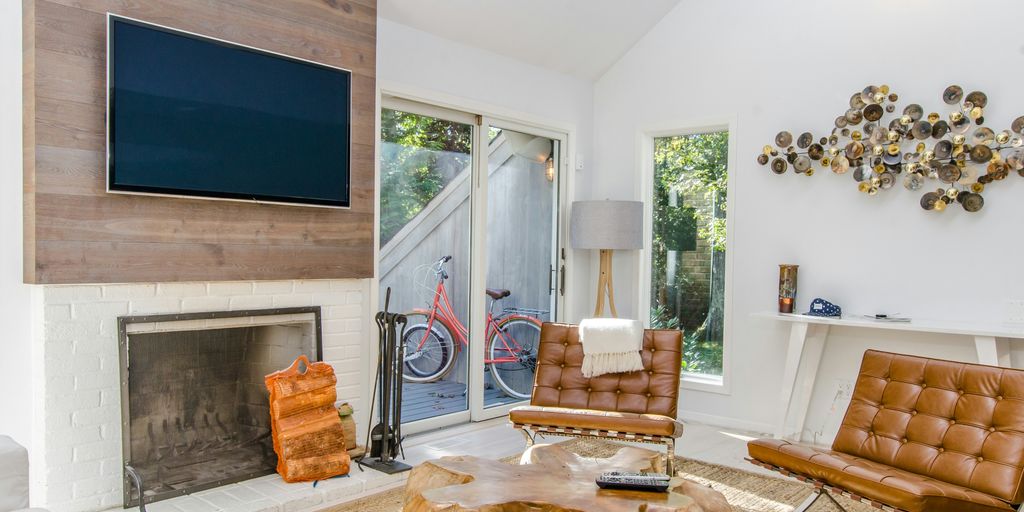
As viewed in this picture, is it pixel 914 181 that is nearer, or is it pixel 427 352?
pixel 914 181

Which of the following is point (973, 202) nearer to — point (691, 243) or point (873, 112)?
point (873, 112)

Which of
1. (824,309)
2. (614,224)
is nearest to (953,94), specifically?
(824,309)

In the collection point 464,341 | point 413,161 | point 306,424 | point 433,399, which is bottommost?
point 433,399

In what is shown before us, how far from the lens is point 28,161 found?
2.83 metres

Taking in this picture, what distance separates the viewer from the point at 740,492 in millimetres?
3523

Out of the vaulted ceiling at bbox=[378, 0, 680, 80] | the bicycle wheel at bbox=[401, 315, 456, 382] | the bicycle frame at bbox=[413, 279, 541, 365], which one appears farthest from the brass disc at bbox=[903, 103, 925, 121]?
the bicycle wheel at bbox=[401, 315, 456, 382]

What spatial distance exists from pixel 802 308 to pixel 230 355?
3.40m

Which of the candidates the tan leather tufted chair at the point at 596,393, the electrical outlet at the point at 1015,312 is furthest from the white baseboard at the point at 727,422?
the electrical outlet at the point at 1015,312

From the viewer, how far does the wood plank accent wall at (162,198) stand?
282 cm

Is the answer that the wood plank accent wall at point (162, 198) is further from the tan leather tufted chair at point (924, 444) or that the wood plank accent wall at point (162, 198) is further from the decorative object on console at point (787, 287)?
the decorative object on console at point (787, 287)

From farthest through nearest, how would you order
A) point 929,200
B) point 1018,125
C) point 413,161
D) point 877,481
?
1. point 413,161
2. point 929,200
3. point 1018,125
4. point 877,481

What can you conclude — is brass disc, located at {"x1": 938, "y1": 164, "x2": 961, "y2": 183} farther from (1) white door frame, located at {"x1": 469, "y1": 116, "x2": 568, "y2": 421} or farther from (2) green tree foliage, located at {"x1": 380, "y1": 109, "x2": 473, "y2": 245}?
(2) green tree foliage, located at {"x1": 380, "y1": 109, "x2": 473, "y2": 245}

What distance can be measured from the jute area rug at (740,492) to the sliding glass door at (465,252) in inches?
36.5

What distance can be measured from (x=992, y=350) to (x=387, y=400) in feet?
9.98
